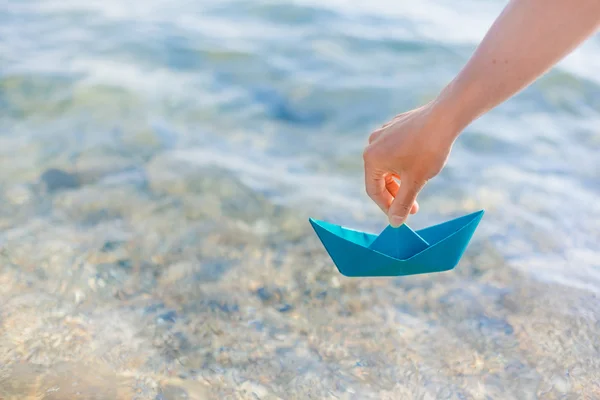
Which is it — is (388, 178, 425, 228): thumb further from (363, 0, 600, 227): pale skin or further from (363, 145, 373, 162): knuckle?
(363, 145, 373, 162): knuckle

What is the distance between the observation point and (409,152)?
57.7 inches

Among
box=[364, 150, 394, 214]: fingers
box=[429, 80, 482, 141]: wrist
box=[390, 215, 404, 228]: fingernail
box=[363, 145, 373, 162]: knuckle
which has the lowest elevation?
box=[390, 215, 404, 228]: fingernail

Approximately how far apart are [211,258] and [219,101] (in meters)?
2.05

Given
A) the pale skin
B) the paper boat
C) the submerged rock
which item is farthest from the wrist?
the submerged rock

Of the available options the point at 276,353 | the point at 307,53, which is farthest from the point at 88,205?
the point at 307,53

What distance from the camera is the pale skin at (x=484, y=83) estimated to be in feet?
4.06

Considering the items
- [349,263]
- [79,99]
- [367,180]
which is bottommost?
[79,99]

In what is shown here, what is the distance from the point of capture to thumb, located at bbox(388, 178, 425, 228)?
4.98ft

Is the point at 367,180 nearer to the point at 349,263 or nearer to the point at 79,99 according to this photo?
the point at 349,263

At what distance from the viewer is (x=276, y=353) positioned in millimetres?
2209

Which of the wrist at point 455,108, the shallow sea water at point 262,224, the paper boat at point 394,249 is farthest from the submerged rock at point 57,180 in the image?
the wrist at point 455,108

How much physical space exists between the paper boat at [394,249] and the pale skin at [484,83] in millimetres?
249

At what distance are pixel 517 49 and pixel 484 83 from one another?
0.10 metres

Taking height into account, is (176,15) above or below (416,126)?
below
